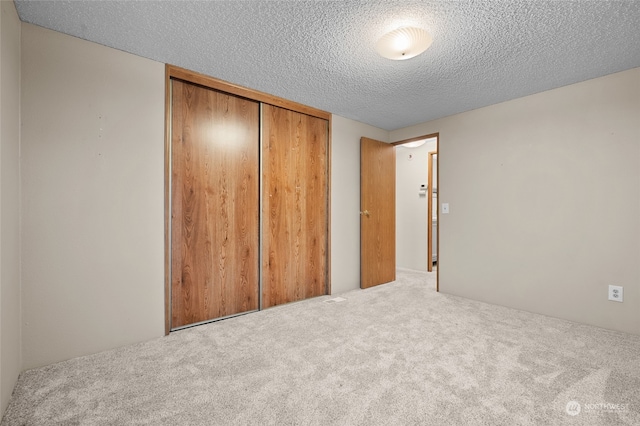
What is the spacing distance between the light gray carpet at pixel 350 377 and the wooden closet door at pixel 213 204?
0.98ft

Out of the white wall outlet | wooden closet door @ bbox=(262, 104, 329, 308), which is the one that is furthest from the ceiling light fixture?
the white wall outlet

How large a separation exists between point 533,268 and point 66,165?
4.15 metres

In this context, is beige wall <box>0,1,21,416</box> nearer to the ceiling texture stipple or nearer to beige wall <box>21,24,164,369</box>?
beige wall <box>21,24,164,369</box>

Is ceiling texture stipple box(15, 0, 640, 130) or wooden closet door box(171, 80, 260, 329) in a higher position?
ceiling texture stipple box(15, 0, 640, 130)

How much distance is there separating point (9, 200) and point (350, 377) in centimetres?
221

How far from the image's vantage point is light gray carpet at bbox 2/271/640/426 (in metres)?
1.38

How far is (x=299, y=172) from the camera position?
129 inches

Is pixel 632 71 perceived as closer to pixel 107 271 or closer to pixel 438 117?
pixel 438 117

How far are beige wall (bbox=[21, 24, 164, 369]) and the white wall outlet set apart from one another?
3834 millimetres

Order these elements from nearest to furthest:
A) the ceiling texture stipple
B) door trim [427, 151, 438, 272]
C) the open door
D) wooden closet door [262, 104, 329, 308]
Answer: the ceiling texture stipple, wooden closet door [262, 104, 329, 308], the open door, door trim [427, 151, 438, 272]

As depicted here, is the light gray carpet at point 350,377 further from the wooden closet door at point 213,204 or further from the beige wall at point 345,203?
the beige wall at point 345,203

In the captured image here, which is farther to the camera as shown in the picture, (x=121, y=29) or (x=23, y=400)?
(x=121, y=29)

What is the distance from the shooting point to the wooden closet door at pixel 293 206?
3006 millimetres

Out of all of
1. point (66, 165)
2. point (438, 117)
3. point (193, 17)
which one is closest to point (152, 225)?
point (66, 165)
